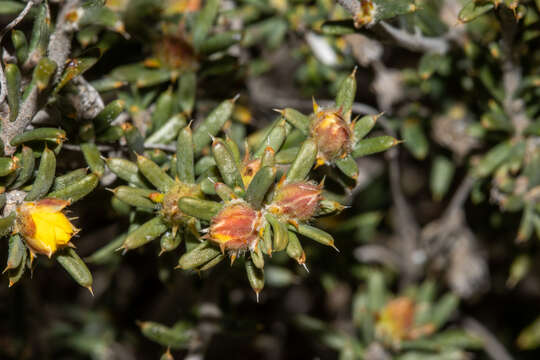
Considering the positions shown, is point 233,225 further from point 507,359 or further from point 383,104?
point 507,359

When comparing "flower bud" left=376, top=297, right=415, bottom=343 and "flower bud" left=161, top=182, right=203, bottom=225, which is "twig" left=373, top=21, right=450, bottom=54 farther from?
"flower bud" left=376, top=297, right=415, bottom=343

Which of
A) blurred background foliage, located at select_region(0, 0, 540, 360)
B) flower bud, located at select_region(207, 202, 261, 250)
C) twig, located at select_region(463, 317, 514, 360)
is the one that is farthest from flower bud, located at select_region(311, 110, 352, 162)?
twig, located at select_region(463, 317, 514, 360)

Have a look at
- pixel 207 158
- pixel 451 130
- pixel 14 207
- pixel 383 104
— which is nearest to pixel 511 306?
pixel 451 130

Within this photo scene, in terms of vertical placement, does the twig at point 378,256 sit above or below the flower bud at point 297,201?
below

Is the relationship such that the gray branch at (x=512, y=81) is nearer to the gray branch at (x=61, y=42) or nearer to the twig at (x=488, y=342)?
the twig at (x=488, y=342)

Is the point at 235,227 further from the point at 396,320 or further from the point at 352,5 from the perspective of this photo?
the point at 396,320

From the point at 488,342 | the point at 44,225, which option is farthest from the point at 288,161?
the point at 488,342

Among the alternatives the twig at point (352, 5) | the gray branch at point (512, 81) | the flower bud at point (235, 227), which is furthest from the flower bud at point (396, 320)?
the twig at point (352, 5)

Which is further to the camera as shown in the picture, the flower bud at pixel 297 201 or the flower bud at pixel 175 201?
the flower bud at pixel 175 201
